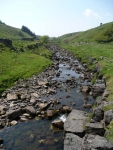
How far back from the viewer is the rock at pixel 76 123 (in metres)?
17.7

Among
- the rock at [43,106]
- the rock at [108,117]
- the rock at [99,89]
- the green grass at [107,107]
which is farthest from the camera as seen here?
the rock at [99,89]

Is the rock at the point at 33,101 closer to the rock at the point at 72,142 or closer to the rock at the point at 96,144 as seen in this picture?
the rock at the point at 72,142

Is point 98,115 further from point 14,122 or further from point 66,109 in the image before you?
point 14,122

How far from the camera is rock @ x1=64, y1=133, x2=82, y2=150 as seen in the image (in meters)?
14.9

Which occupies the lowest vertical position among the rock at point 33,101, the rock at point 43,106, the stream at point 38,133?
the stream at point 38,133

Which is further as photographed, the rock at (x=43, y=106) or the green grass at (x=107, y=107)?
the rock at (x=43, y=106)

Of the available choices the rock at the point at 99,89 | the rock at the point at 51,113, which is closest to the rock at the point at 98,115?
the rock at the point at 51,113

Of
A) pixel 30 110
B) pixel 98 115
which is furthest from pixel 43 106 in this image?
pixel 98 115

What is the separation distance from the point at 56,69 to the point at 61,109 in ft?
86.9

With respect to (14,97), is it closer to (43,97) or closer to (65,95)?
(43,97)

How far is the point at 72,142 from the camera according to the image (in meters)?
15.6

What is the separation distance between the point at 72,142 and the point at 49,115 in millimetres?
7463

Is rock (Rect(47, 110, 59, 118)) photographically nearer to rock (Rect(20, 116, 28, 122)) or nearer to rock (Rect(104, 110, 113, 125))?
rock (Rect(20, 116, 28, 122))

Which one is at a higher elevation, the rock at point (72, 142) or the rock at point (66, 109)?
the rock at point (66, 109)
